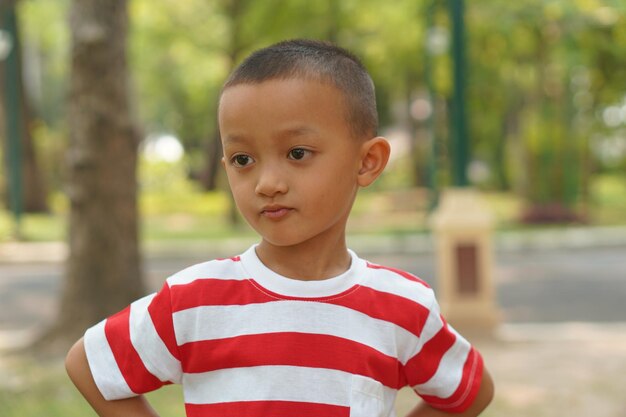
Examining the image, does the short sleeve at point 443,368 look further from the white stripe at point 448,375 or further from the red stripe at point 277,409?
the red stripe at point 277,409

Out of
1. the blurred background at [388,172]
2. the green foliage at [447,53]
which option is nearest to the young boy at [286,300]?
the blurred background at [388,172]

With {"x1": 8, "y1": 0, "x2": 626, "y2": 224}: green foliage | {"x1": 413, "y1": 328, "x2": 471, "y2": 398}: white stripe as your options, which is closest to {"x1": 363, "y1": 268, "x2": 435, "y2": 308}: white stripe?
{"x1": 413, "y1": 328, "x2": 471, "y2": 398}: white stripe

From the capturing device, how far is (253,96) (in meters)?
1.69

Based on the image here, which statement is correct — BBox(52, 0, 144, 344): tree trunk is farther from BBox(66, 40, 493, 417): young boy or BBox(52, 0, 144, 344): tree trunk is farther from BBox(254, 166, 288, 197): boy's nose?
BBox(254, 166, 288, 197): boy's nose

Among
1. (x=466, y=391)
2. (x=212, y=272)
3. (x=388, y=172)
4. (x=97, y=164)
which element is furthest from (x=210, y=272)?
(x=388, y=172)

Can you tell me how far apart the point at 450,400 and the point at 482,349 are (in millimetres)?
6477

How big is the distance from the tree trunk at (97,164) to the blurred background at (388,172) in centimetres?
1

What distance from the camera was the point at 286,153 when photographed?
1701 millimetres

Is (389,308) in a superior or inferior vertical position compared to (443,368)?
superior

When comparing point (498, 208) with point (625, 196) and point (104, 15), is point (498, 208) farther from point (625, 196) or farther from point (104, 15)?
point (104, 15)

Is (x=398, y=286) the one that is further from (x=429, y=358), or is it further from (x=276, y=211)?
(x=276, y=211)

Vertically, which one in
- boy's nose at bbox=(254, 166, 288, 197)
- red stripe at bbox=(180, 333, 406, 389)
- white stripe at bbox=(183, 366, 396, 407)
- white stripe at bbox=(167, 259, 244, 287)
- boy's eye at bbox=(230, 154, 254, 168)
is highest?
boy's eye at bbox=(230, 154, 254, 168)

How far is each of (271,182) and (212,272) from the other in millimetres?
246

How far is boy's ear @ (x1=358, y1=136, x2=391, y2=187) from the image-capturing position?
5.95 ft
